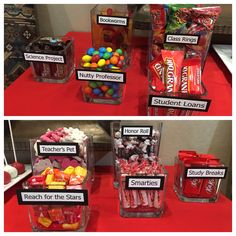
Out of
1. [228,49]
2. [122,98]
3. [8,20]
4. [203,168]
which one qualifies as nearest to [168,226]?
[203,168]

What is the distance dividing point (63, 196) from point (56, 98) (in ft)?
1.16

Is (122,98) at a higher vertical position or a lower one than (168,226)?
higher

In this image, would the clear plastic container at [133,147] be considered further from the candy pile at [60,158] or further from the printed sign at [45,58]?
the printed sign at [45,58]

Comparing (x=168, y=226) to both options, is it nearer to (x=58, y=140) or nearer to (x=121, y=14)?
(x=58, y=140)

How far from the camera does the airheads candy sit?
995 mm

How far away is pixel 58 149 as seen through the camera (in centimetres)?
107

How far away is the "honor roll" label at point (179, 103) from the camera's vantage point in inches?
37.1

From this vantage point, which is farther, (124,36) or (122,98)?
(124,36)

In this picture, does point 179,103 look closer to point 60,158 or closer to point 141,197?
point 141,197

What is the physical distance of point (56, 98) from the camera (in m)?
1.09

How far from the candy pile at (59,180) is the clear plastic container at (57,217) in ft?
0.04

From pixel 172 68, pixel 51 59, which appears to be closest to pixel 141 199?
pixel 172 68

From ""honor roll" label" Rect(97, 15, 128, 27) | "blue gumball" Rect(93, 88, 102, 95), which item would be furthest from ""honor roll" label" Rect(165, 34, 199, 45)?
"blue gumball" Rect(93, 88, 102, 95)

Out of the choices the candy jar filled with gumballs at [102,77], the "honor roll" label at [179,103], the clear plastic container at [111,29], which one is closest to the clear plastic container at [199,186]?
the "honor roll" label at [179,103]
